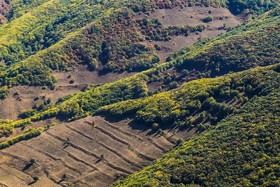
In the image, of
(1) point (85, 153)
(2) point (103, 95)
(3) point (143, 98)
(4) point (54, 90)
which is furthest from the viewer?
(4) point (54, 90)

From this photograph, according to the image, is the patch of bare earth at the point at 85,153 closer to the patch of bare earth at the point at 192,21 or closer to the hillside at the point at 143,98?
the hillside at the point at 143,98

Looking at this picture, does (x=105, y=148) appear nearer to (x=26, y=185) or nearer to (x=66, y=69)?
(x=26, y=185)

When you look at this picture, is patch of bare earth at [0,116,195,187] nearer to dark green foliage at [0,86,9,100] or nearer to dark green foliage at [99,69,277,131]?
dark green foliage at [99,69,277,131]

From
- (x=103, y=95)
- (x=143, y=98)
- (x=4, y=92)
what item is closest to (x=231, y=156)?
(x=143, y=98)

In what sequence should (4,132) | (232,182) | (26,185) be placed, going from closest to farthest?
(232,182) → (26,185) → (4,132)

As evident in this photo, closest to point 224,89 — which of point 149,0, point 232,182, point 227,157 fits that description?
point 227,157

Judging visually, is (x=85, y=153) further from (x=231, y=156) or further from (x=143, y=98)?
(x=231, y=156)

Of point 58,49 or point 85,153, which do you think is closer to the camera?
point 85,153
